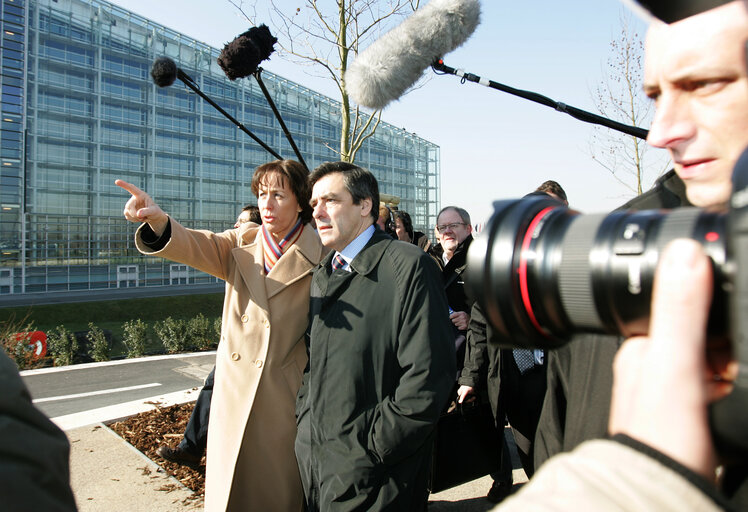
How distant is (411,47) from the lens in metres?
1.81

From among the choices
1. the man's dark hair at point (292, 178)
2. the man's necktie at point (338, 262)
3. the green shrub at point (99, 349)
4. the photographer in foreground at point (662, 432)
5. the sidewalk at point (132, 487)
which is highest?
the man's dark hair at point (292, 178)

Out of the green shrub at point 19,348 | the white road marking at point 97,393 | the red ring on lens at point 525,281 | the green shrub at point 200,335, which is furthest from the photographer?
the green shrub at point 200,335

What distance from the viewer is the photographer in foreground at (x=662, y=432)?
491 mm

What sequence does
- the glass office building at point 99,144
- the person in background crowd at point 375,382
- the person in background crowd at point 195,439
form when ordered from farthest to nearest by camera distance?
the glass office building at point 99,144 → the person in background crowd at point 195,439 → the person in background crowd at point 375,382

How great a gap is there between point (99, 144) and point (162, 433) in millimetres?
23819

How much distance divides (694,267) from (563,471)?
0.86 ft

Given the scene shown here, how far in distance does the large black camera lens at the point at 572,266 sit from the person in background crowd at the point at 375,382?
139cm

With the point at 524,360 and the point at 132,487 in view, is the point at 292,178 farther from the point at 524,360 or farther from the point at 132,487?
the point at 132,487

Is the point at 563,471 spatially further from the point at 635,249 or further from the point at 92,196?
the point at 92,196

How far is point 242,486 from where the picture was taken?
277 cm

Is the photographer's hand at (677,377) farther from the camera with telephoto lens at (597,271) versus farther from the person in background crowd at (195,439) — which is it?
the person in background crowd at (195,439)

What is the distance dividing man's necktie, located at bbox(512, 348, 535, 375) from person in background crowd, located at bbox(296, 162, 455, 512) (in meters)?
1.09

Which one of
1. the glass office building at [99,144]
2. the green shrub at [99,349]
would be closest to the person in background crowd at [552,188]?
the green shrub at [99,349]

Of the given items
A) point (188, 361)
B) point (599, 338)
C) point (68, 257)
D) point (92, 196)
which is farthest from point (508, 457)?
point (92, 196)
